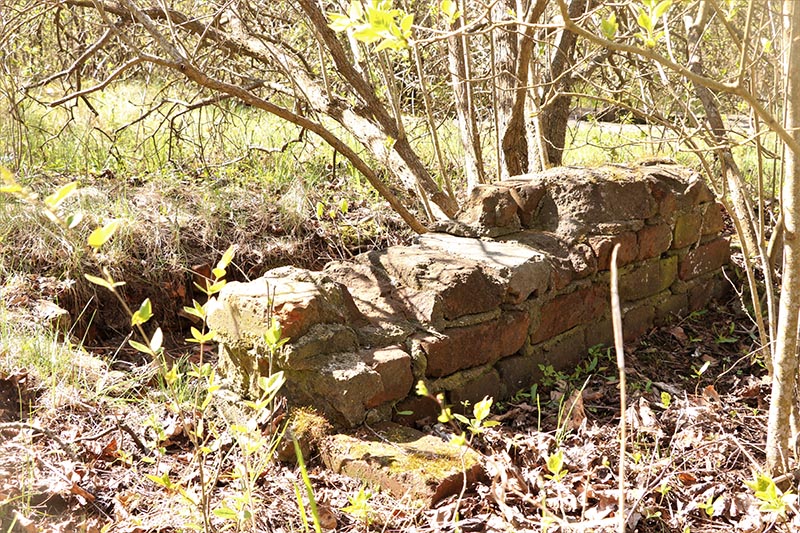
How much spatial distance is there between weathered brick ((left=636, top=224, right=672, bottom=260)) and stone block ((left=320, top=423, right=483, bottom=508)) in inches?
69.8

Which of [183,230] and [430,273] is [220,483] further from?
[183,230]

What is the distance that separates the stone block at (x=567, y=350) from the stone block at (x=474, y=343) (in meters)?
0.22

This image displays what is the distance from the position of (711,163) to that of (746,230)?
2149 millimetres

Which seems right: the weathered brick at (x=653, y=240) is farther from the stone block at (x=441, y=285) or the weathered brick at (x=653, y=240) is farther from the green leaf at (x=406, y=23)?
the green leaf at (x=406, y=23)

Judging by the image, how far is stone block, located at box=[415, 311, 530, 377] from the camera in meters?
3.06

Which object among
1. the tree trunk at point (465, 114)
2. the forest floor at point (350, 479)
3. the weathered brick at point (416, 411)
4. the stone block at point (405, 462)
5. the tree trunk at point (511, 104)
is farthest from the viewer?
the tree trunk at point (465, 114)

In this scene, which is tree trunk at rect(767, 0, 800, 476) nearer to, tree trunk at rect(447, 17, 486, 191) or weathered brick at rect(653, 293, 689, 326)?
weathered brick at rect(653, 293, 689, 326)

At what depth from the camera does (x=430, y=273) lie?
3.28 m

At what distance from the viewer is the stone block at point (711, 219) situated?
4484mm

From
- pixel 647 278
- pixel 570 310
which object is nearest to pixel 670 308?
pixel 647 278

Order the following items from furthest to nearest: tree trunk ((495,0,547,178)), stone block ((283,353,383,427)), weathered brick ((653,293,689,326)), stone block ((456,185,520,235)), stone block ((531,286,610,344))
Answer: tree trunk ((495,0,547,178)), weathered brick ((653,293,689,326)), stone block ((456,185,520,235)), stone block ((531,286,610,344)), stone block ((283,353,383,427))

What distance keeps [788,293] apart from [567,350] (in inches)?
53.8

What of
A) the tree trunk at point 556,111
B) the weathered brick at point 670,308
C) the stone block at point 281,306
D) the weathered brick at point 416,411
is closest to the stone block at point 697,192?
the weathered brick at point 670,308

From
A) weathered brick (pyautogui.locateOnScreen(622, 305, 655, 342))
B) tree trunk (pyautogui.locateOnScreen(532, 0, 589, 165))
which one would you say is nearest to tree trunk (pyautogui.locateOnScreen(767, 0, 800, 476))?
weathered brick (pyautogui.locateOnScreen(622, 305, 655, 342))
